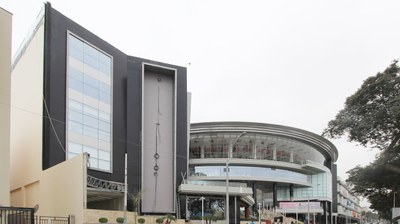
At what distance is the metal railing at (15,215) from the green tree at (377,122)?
21515 mm

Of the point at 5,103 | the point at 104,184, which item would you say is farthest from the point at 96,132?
the point at 5,103

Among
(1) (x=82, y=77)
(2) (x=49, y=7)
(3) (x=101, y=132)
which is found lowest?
(3) (x=101, y=132)

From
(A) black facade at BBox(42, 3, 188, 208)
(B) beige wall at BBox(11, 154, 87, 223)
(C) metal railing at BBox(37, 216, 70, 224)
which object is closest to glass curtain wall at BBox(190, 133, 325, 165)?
(A) black facade at BBox(42, 3, 188, 208)

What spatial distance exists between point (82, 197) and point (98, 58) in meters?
22.4

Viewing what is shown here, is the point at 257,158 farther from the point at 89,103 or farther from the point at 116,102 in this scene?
the point at 89,103

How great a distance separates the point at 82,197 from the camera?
30500 millimetres

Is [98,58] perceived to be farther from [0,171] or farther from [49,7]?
[0,171]

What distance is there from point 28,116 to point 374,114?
3158 cm

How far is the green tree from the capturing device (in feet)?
103

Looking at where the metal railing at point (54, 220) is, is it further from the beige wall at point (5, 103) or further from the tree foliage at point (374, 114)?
the tree foliage at point (374, 114)

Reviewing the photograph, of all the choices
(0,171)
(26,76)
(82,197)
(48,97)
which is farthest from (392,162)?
(26,76)

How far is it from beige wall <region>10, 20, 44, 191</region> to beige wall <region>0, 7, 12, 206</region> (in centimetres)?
1289

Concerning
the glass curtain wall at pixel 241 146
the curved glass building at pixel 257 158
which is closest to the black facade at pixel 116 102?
the curved glass building at pixel 257 158

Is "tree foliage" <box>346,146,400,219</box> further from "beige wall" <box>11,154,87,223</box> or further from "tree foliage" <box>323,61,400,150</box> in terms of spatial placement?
"beige wall" <box>11,154,87,223</box>
